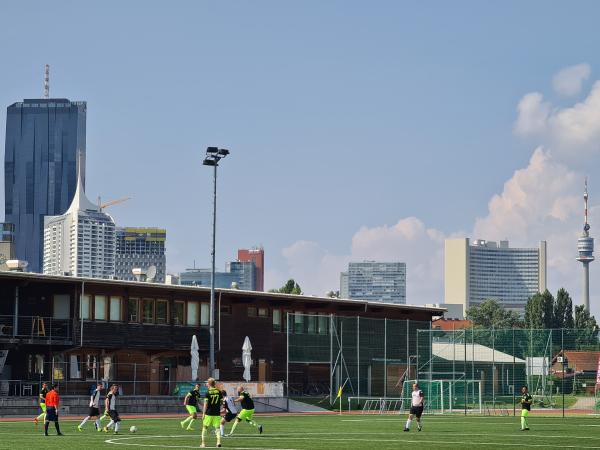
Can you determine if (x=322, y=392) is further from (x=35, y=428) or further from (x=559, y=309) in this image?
(x=559, y=309)

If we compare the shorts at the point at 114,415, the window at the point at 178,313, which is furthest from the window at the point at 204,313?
the shorts at the point at 114,415

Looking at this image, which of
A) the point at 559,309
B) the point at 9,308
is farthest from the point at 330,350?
the point at 559,309

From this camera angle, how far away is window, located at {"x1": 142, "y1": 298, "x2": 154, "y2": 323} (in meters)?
85.0

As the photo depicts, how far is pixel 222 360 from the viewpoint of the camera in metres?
88.7

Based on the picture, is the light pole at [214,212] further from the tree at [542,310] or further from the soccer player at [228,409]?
the tree at [542,310]

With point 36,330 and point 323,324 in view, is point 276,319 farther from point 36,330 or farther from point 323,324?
point 36,330

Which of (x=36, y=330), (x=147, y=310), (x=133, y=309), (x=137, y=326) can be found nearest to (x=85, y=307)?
(x=36, y=330)

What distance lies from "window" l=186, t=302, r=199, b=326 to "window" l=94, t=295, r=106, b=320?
7.38m

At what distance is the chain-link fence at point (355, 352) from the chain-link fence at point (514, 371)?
1.61m

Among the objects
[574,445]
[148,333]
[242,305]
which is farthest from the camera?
[242,305]

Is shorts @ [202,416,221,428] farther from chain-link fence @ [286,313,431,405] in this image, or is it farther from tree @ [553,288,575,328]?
tree @ [553,288,575,328]

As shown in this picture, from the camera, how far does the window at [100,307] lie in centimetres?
8206

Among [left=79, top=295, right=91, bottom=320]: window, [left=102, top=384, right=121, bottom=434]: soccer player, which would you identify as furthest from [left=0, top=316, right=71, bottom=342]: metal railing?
[left=102, top=384, right=121, bottom=434]: soccer player

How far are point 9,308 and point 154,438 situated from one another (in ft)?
124
